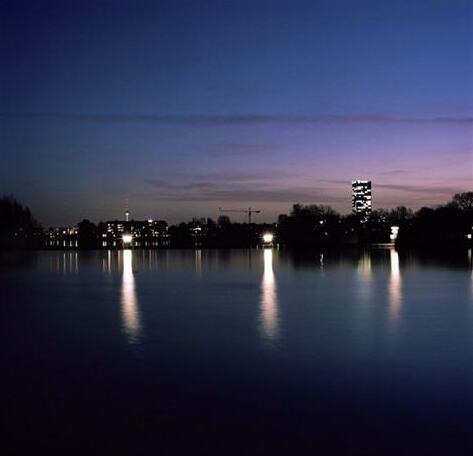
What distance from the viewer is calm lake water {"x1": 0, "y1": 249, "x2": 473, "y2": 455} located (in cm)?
895

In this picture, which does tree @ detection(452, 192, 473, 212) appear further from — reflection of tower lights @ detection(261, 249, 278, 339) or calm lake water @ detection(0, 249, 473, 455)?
calm lake water @ detection(0, 249, 473, 455)

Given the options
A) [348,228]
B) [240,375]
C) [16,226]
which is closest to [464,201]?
[348,228]

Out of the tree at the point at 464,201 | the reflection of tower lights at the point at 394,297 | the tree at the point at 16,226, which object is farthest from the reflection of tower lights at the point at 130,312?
the tree at the point at 464,201

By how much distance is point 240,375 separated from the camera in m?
12.4

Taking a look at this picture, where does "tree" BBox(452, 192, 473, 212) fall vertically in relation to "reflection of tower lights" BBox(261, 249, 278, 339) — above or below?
above

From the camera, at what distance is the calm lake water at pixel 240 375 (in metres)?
8.95

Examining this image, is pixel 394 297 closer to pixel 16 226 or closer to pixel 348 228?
pixel 16 226

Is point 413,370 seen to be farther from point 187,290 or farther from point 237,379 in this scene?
point 187,290

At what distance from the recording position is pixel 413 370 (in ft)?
41.5

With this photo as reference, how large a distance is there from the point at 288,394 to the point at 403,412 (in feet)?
6.17

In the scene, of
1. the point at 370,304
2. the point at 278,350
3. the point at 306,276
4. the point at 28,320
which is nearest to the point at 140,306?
the point at 28,320

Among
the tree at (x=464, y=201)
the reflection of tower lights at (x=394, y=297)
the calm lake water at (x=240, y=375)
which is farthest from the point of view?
the tree at (x=464, y=201)

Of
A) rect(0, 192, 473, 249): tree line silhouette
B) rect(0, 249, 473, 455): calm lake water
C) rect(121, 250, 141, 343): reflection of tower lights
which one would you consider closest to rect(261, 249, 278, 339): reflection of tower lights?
rect(0, 249, 473, 455): calm lake water

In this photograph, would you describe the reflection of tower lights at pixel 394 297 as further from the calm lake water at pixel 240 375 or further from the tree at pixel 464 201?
the tree at pixel 464 201
